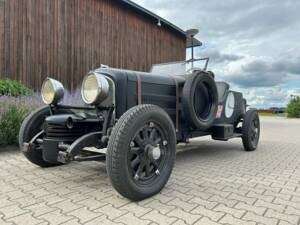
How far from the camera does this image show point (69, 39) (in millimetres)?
9734

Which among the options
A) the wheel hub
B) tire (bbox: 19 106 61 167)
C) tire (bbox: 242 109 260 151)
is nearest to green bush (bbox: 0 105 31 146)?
tire (bbox: 19 106 61 167)

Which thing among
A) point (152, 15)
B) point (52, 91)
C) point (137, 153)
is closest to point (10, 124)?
point (52, 91)

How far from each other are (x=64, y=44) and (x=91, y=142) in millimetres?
7597

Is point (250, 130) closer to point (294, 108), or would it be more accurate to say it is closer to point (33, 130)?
point (33, 130)

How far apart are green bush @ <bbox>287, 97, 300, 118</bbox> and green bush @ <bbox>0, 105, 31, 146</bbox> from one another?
26.5 meters

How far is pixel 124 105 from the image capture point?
3377mm

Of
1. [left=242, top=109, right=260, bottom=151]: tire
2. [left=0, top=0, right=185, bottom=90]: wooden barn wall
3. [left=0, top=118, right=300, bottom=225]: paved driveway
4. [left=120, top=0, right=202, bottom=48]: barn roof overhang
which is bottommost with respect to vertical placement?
[left=0, top=118, right=300, bottom=225]: paved driveway

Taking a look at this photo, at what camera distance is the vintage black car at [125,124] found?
8.25 feet

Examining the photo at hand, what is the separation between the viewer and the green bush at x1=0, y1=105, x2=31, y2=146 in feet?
16.5

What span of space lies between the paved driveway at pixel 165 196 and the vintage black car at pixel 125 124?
0.85 ft

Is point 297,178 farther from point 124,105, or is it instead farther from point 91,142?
point 91,142

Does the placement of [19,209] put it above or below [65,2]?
below

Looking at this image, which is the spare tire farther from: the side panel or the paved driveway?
the paved driveway

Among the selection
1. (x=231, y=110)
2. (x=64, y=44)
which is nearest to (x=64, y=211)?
(x=231, y=110)
